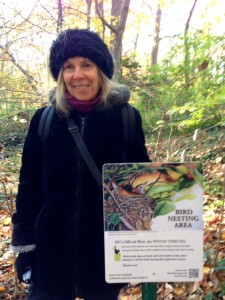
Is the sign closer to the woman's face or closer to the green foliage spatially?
the woman's face

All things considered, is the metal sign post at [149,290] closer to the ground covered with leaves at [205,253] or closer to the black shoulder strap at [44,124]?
the black shoulder strap at [44,124]

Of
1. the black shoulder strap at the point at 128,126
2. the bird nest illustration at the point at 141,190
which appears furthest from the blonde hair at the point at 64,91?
the bird nest illustration at the point at 141,190

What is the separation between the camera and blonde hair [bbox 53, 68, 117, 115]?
6.07 feet

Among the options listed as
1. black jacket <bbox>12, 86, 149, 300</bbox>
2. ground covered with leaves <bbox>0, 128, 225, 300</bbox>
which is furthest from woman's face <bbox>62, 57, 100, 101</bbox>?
ground covered with leaves <bbox>0, 128, 225, 300</bbox>

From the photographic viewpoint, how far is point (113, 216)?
1.50 meters

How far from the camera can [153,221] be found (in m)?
1.49

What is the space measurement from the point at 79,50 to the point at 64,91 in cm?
25

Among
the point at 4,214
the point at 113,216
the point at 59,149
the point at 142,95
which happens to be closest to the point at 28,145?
the point at 59,149

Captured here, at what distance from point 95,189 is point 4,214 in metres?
4.11

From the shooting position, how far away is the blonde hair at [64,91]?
1850 mm

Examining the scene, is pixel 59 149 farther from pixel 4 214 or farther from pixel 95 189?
pixel 4 214

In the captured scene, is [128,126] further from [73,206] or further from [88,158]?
[73,206]

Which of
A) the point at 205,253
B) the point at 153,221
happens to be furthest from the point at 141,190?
the point at 205,253

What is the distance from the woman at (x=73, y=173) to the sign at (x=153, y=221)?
1.07 ft
